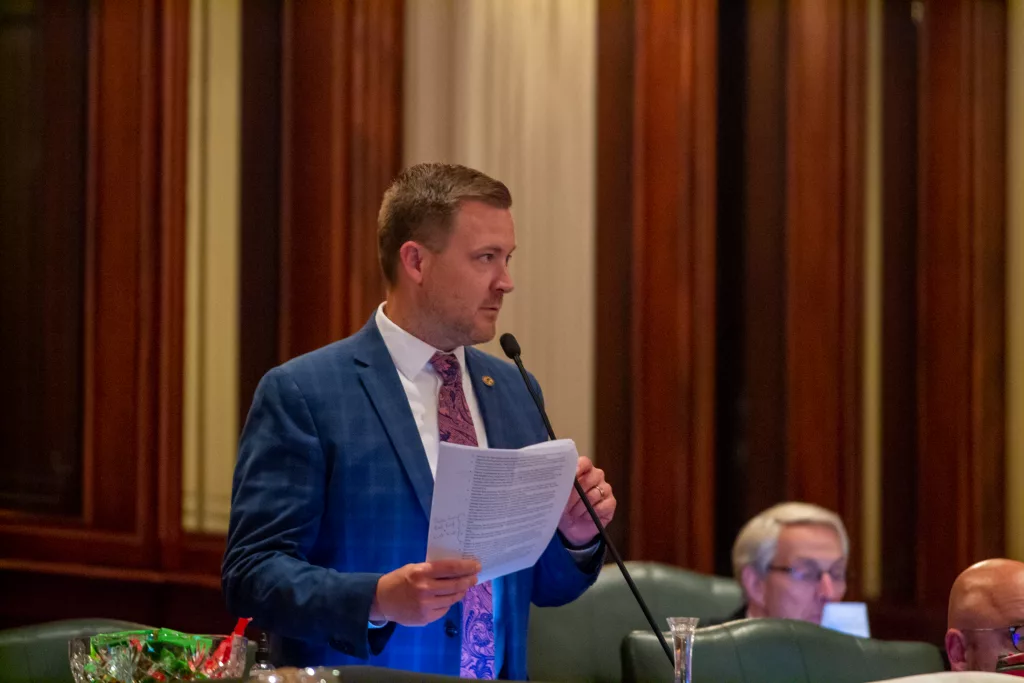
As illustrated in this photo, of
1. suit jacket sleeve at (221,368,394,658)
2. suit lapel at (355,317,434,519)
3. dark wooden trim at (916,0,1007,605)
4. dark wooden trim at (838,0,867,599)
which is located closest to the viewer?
suit jacket sleeve at (221,368,394,658)

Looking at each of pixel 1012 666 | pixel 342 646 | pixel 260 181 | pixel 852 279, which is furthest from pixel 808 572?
pixel 260 181

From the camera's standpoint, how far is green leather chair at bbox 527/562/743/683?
9.69 ft

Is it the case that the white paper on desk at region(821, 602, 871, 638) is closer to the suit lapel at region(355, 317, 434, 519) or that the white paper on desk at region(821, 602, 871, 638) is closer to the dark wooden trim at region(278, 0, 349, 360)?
the suit lapel at region(355, 317, 434, 519)

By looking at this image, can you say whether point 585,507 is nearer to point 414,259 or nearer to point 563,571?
point 563,571

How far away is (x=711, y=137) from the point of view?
3.92 meters

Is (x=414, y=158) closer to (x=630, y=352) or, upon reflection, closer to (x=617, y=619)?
(x=630, y=352)

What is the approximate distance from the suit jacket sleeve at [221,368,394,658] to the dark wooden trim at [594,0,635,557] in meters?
2.19

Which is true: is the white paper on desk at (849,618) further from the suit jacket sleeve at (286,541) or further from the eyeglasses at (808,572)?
the suit jacket sleeve at (286,541)

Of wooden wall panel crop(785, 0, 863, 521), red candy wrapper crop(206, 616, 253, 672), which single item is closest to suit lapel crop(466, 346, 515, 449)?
red candy wrapper crop(206, 616, 253, 672)

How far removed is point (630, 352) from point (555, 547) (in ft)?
→ 6.40

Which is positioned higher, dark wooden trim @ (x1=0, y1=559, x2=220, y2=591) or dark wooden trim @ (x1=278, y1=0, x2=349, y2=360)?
dark wooden trim @ (x1=278, y1=0, x2=349, y2=360)

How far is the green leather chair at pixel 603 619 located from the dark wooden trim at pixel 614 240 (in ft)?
2.38

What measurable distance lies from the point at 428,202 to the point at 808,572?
63.8 inches

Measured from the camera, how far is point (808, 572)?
123 inches
